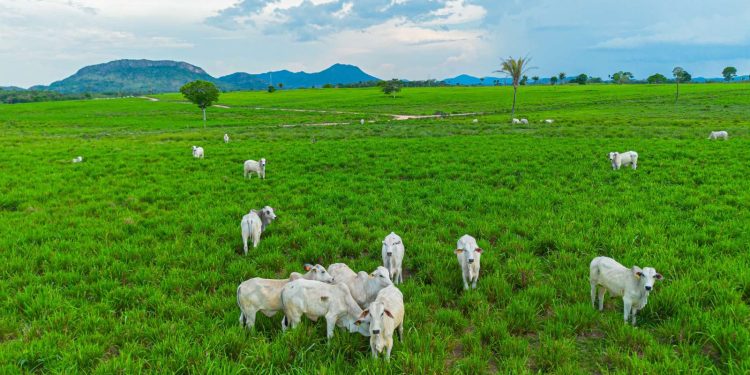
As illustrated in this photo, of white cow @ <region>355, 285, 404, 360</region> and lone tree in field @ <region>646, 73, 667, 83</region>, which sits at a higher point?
lone tree in field @ <region>646, 73, 667, 83</region>

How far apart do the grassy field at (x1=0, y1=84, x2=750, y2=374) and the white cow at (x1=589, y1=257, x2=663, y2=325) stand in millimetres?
309

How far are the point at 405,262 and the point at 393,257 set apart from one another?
1.10 m

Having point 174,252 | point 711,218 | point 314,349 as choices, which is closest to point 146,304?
point 174,252

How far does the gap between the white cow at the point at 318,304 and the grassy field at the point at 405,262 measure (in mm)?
234

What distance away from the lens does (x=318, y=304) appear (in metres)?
5.51

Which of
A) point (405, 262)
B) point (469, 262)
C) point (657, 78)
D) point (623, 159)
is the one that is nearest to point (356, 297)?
point (469, 262)

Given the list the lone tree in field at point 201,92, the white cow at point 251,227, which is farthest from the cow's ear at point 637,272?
the lone tree in field at point 201,92

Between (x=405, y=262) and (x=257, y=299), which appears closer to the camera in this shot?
(x=257, y=299)

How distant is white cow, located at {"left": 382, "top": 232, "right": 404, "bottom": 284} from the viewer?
729 cm

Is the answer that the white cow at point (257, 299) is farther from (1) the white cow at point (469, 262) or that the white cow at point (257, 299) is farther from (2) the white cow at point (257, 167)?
(2) the white cow at point (257, 167)

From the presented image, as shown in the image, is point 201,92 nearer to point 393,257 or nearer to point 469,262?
point 393,257

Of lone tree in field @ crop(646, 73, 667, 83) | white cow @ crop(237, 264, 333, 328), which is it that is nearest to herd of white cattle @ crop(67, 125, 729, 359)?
white cow @ crop(237, 264, 333, 328)

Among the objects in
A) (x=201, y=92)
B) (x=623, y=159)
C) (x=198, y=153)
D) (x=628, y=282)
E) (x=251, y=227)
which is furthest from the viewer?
(x=201, y=92)

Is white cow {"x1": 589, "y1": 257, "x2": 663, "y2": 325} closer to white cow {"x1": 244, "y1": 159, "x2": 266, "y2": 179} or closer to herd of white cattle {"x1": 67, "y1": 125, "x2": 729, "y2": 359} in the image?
herd of white cattle {"x1": 67, "y1": 125, "x2": 729, "y2": 359}
